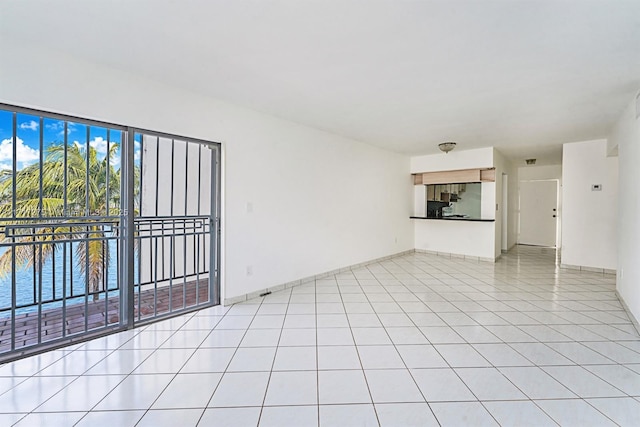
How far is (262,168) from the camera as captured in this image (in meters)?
3.91

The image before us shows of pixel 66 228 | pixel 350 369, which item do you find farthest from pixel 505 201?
pixel 66 228

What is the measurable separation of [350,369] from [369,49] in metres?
2.42

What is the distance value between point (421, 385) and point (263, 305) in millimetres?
2099

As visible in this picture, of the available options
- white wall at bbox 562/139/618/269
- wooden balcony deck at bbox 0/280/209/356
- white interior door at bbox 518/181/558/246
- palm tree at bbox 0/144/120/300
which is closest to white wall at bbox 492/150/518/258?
white interior door at bbox 518/181/558/246

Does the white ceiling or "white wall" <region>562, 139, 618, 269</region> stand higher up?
the white ceiling

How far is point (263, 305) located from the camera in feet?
11.8

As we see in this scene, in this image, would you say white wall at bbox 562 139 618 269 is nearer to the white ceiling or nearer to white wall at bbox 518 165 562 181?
the white ceiling

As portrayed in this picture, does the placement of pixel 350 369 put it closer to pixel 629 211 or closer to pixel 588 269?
pixel 629 211

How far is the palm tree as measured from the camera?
2490 mm

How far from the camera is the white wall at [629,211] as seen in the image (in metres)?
3.04

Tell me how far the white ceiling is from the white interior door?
18.3 ft

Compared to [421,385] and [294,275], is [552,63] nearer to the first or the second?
[421,385]

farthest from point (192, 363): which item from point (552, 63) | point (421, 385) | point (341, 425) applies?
point (552, 63)

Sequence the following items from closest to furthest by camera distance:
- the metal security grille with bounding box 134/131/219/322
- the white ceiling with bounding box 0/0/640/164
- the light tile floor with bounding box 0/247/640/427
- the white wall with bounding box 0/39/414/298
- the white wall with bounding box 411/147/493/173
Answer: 1. the light tile floor with bounding box 0/247/640/427
2. the white ceiling with bounding box 0/0/640/164
3. the white wall with bounding box 0/39/414/298
4. the metal security grille with bounding box 134/131/219/322
5. the white wall with bounding box 411/147/493/173
